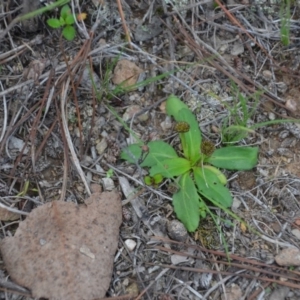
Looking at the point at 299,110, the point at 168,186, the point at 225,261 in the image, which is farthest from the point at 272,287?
the point at 299,110

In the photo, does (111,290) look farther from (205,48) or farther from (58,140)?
(205,48)

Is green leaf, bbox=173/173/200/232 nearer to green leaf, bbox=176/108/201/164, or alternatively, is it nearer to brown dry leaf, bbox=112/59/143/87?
green leaf, bbox=176/108/201/164

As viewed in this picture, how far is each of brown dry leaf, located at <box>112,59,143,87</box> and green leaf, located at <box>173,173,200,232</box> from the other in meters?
0.50

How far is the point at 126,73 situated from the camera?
6.91 feet

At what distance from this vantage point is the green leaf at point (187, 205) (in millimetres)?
1864

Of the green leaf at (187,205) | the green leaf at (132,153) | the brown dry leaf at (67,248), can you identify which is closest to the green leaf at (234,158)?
the green leaf at (187,205)

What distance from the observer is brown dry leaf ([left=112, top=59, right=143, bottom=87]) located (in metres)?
2.10

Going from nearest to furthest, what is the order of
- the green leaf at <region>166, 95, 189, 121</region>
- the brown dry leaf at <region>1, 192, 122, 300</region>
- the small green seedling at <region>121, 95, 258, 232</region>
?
the brown dry leaf at <region>1, 192, 122, 300</region> < the small green seedling at <region>121, 95, 258, 232</region> < the green leaf at <region>166, 95, 189, 121</region>

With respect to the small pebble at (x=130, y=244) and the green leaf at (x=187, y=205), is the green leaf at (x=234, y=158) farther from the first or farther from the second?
the small pebble at (x=130, y=244)

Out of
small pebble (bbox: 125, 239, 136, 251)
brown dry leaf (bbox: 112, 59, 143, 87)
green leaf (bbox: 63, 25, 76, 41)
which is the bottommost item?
small pebble (bbox: 125, 239, 136, 251)

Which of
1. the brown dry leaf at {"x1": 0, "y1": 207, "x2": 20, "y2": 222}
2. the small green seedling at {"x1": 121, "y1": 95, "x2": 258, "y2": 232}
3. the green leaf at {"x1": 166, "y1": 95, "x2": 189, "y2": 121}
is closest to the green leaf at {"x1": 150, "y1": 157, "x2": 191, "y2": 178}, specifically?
the small green seedling at {"x1": 121, "y1": 95, "x2": 258, "y2": 232}

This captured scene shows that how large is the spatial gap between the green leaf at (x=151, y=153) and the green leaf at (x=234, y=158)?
6.4 inches

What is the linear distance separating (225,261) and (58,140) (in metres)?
0.81

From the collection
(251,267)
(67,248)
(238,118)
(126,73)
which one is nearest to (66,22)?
(126,73)
